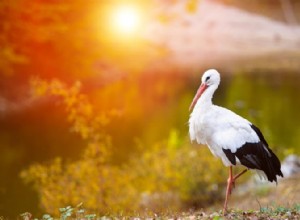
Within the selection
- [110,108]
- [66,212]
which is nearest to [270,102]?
[110,108]

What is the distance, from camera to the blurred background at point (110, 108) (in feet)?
44.1

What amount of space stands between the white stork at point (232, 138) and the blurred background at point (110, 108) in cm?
209

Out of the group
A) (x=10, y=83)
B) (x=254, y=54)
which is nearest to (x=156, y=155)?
(x=10, y=83)

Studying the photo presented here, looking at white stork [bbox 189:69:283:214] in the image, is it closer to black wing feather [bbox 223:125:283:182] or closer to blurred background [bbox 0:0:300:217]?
black wing feather [bbox 223:125:283:182]

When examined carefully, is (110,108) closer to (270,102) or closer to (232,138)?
(270,102)

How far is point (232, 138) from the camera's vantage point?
7.40 meters

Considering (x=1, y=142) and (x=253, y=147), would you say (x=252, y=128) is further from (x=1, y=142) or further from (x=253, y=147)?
(x=1, y=142)

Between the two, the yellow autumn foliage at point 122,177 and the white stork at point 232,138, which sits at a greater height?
the yellow autumn foliage at point 122,177

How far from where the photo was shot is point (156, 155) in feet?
48.3

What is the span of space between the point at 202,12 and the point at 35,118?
4166 cm

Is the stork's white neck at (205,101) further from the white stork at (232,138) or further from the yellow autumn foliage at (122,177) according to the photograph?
the yellow autumn foliage at (122,177)

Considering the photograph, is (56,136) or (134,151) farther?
(56,136)

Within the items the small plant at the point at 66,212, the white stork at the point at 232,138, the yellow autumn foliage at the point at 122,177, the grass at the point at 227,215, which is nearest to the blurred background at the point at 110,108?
the yellow autumn foliage at the point at 122,177

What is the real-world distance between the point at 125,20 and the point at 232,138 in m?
45.6
